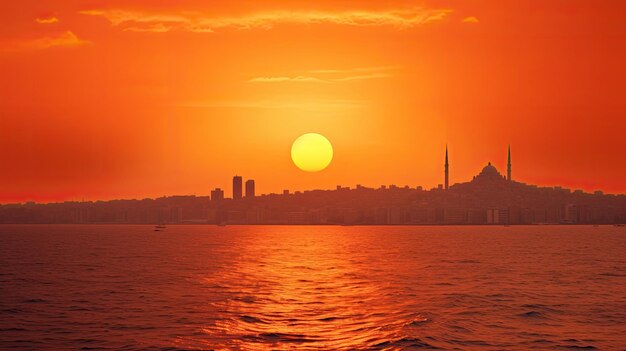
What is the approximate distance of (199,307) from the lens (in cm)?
5934

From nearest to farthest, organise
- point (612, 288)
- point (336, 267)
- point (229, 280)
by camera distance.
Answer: point (612, 288) < point (229, 280) < point (336, 267)

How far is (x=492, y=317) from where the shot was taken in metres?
54.2

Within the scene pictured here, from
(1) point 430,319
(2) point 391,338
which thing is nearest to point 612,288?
(1) point 430,319

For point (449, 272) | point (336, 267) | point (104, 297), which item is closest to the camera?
point (104, 297)

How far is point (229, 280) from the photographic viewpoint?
85.6m

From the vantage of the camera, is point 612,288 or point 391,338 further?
point 612,288

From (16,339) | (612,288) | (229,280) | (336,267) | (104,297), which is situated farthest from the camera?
(336,267)

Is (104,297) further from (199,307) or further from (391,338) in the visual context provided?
(391,338)

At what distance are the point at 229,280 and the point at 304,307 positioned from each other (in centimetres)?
2813

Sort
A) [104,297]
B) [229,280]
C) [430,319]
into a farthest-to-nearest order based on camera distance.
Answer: [229,280]
[104,297]
[430,319]

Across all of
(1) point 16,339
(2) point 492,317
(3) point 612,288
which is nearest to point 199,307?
(1) point 16,339

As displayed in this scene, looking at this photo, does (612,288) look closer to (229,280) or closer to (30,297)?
(229,280)

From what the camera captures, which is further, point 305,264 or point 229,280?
point 305,264

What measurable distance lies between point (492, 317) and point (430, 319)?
15.8 feet
